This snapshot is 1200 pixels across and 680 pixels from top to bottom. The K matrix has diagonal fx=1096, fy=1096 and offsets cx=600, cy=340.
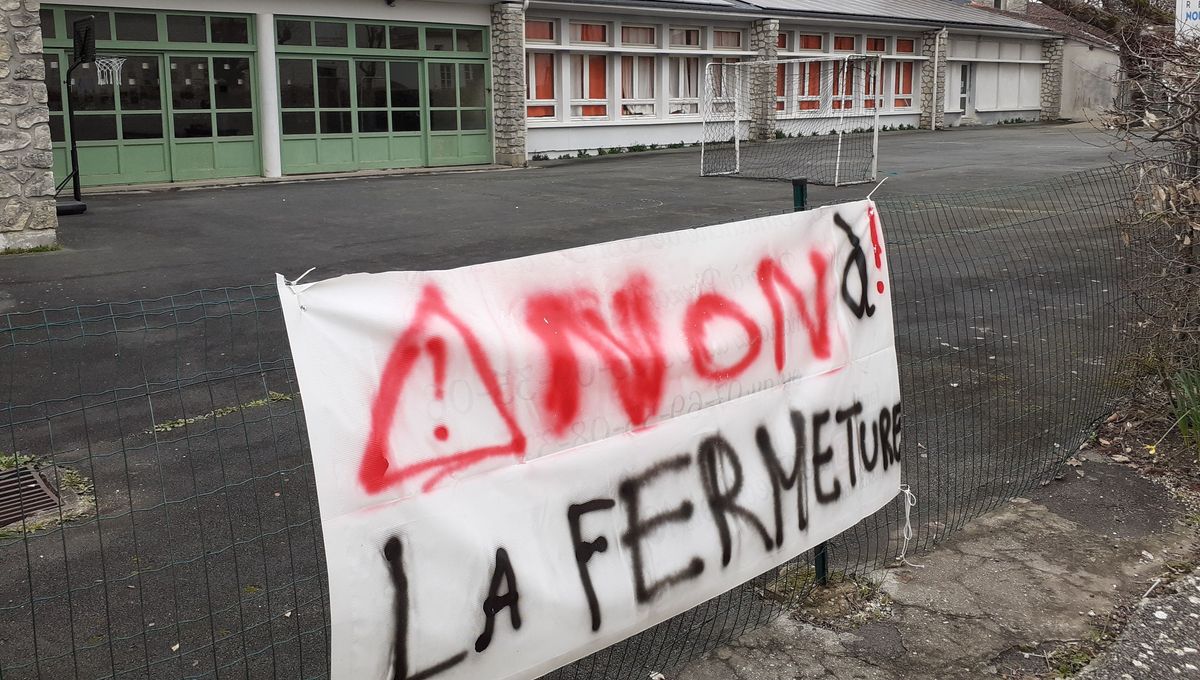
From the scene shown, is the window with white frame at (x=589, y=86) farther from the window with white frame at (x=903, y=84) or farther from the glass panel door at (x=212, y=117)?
the window with white frame at (x=903, y=84)

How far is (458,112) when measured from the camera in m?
24.0

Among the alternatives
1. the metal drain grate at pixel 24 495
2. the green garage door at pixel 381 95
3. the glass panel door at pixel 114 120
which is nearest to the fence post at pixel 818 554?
the metal drain grate at pixel 24 495

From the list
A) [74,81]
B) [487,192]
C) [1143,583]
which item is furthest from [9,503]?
[74,81]

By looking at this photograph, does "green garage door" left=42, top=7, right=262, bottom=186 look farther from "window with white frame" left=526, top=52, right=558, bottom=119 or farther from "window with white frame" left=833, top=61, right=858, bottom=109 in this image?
"window with white frame" left=833, top=61, right=858, bottom=109

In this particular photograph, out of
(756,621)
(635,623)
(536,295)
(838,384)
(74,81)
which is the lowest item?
(756,621)

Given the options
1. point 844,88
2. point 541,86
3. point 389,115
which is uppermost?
point 844,88

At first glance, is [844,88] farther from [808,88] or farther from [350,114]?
[350,114]

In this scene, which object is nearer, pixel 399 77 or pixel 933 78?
pixel 399 77

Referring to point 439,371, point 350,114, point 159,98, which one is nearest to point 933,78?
point 350,114

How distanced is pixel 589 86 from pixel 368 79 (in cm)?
690

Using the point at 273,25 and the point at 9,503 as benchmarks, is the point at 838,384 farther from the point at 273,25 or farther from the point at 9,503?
the point at 273,25

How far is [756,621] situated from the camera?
4.17 meters

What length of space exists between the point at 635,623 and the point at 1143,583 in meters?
2.33

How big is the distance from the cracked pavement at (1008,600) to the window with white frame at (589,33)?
76.3ft
